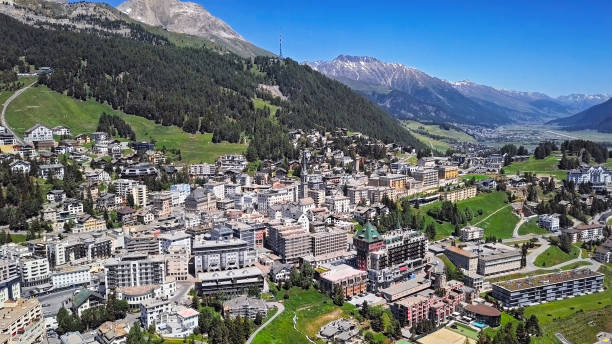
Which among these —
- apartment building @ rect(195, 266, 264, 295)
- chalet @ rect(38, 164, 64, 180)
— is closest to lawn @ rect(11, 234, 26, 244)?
chalet @ rect(38, 164, 64, 180)

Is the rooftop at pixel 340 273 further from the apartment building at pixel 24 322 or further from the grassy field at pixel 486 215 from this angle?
the apartment building at pixel 24 322

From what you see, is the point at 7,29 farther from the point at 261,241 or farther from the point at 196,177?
the point at 261,241

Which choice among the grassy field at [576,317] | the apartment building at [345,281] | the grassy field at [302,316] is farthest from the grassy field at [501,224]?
the grassy field at [302,316]

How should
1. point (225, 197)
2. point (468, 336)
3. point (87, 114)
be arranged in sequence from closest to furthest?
point (468, 336) → point (225, 197) → point (87, 114)

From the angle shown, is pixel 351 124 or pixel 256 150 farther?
pixel 351 124

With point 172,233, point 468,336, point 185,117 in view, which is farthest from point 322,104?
point 468,336

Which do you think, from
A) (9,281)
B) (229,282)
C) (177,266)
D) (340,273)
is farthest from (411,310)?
(9,281)
